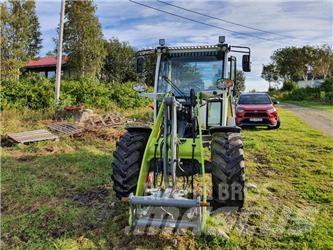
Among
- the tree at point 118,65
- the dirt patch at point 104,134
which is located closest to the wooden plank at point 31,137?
the dirt patch at point 104,134

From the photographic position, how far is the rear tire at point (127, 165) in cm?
551

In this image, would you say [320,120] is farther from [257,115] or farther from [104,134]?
[104,134]

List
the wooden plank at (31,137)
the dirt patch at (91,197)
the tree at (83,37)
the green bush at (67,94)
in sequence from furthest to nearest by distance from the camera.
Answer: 1. the tree at (83,37)
2. the green bush at (67,94)
3. the wooden plank at (31,137)
4. the dirt patch at (91,197)

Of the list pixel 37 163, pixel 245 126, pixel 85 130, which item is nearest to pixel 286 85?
pixel 245 126

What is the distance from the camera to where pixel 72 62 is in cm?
3194

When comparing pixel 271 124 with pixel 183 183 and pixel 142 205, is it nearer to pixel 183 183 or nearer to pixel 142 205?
pixel 183 183

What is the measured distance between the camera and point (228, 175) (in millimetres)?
5223

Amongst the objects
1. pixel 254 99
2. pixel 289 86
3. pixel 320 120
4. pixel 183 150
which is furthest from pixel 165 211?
pixel 289 86

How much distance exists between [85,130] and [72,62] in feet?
69.2

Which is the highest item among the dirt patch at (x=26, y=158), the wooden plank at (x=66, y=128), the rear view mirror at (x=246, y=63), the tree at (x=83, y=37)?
the tree at (x=83, y=37)

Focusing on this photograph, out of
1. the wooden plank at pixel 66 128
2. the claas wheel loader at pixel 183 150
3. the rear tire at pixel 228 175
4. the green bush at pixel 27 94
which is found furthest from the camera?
the green bush at pixel 27 94

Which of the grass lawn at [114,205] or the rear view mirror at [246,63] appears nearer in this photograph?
the grass lawn at [114,205]

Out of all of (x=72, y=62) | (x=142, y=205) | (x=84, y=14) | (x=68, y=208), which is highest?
(x=84, y=14)

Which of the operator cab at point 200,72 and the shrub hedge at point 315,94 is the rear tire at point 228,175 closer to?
the operator cab at point 200,72
